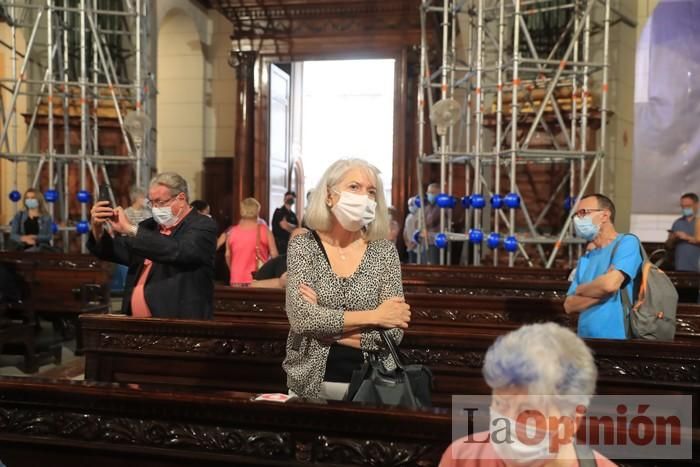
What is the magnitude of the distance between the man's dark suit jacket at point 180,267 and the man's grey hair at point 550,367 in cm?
216

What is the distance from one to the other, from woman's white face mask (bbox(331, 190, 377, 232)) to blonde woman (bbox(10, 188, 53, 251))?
296 inches

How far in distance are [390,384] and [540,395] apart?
87 centimetres

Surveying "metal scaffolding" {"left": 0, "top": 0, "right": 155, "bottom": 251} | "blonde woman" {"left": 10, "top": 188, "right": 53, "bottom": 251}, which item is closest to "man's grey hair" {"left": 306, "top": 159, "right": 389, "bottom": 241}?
"blonde woman" {"left": 10, "top": 188, "right": 53, "bottom": 251}

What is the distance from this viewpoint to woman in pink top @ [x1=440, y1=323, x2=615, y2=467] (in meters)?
1.41

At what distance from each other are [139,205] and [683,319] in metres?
4.96

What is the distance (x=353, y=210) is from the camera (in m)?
2.38

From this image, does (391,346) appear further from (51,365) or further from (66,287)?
(66,287)

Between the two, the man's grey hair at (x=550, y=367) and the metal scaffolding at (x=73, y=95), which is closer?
the man's grey hair at (x=550, y=367)

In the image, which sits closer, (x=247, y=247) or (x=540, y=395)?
(x=540, y=395)

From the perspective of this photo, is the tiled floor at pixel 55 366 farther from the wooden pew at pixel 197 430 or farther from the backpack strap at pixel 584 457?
the backpack strap at pixel 584 457

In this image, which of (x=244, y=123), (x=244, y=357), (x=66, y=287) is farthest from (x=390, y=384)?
(x=244, y=123)

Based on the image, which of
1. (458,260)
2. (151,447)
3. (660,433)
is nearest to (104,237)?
(151,447)

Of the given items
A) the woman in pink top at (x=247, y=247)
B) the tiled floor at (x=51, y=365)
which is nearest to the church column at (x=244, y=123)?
the tiled floor at (x=51, y=365)

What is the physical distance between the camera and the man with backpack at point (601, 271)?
3.21 m
